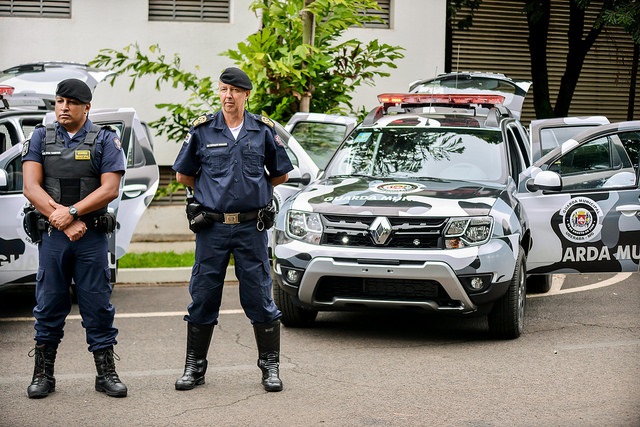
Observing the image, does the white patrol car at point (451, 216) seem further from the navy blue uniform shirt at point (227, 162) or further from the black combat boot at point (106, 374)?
the black combat boot at point (106, 374)

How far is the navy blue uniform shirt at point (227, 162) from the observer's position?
6.36m

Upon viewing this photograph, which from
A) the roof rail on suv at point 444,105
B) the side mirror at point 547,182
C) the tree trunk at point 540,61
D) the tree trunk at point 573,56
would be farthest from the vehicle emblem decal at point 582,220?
the tree trunk at point 573,56

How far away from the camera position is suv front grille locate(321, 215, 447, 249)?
760cm

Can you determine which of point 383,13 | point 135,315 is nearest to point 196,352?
point 135,315

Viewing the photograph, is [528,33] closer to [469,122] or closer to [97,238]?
[469,122]

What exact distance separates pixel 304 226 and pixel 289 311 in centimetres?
76

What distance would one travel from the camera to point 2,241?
8.55 m

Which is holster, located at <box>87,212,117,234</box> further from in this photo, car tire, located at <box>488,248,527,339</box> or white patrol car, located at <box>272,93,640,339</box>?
car tire, located at <box>488,248,527,339</box>

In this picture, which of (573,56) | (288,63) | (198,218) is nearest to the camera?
(198,218)

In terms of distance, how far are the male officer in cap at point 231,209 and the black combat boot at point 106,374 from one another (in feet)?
1.20

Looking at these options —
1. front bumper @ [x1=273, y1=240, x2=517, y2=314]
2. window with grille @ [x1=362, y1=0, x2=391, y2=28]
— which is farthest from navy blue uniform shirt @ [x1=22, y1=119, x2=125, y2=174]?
window with grille @ [x1=362, y1=0, x2=391, y2=28]

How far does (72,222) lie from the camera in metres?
6.20

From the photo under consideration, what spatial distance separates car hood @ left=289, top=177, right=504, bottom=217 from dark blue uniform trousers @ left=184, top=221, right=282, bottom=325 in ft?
4.69

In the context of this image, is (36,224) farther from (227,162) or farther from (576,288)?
(576,288)
